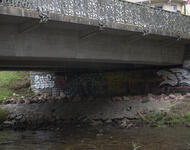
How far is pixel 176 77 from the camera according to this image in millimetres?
25438

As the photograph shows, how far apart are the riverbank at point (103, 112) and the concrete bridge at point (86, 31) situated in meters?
3.29

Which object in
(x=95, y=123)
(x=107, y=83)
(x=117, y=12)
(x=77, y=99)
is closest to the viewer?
(x=117, y=12)

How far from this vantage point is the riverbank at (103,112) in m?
20.1

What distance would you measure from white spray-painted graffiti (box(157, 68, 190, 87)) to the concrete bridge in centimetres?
237

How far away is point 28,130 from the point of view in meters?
22.0

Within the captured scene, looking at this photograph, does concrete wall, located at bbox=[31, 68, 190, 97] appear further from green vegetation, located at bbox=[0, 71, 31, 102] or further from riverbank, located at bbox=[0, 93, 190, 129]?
green vegetation, located at bbox=[0, 71, 31, 102]

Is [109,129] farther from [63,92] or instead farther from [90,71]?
[63,92]

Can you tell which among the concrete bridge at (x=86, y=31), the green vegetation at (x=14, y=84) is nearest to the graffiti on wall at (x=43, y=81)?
the green vegetation at (x=14, y=84)

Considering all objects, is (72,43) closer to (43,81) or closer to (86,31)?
(86,31)

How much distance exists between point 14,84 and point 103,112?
1802 centimetres

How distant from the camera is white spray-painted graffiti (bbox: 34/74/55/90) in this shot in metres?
34.0

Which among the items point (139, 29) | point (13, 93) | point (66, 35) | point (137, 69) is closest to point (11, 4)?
point (66, 35)

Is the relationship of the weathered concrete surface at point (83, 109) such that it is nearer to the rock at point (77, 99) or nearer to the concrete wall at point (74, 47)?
the rock at point (77, 99)

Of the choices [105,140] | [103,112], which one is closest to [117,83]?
[103,112]
